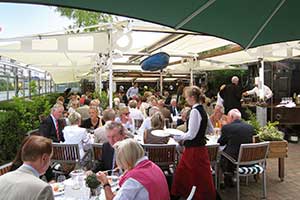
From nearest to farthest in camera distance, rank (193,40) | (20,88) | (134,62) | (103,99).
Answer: (193,40) → (103,99) → (20,88) → (134,62)

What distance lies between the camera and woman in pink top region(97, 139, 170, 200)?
2432 millimetres

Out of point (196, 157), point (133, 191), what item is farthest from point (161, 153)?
point (133, 191)

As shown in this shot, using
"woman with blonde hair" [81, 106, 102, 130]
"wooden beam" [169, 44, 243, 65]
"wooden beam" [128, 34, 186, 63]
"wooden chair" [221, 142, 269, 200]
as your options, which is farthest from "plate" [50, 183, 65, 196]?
"wooden beam" [169, 44, 243, 65]

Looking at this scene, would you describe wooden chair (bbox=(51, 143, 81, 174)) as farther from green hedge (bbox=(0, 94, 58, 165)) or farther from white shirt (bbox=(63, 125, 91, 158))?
green hedge (bbox=(0, 94, 58, 165))

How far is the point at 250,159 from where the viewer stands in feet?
15.8

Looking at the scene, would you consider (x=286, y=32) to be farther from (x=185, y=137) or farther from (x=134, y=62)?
(x=134, y=62)

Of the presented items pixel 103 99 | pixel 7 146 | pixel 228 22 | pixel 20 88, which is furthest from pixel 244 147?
pixel 20 88

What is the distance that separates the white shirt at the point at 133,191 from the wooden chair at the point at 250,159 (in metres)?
2.60

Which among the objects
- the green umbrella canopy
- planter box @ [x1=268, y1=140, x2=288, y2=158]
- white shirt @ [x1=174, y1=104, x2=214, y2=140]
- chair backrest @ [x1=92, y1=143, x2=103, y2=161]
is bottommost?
planter box @ [x1=268, y1=140, x2=288, y2=158]

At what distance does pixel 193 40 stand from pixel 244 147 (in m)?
4.95

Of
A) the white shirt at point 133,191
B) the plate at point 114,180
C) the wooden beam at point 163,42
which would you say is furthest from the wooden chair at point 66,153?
the wooden beam at point 163,42

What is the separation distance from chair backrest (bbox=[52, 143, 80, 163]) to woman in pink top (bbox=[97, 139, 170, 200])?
228 cm

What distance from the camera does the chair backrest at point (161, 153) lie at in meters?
4.66

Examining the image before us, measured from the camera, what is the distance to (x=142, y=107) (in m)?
9.41
